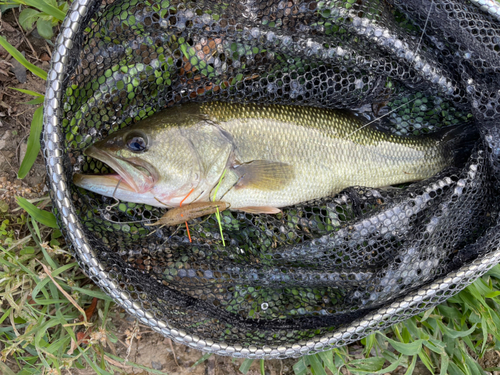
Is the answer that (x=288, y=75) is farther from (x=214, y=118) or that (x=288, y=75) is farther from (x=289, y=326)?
(x=289, y=326)

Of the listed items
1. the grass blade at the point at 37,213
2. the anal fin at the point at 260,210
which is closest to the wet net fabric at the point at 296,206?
the anal fin at the point at 260,210

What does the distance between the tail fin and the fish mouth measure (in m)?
2.24

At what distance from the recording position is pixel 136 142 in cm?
233

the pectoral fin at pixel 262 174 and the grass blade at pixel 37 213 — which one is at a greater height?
the pectoral fin at pixel 262 174

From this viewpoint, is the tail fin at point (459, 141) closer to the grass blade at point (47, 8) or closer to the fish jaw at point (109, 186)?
the fish jaw at point (109, 186)

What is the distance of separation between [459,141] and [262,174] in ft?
5.23

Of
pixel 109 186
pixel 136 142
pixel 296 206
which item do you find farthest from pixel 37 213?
pixel 296 206

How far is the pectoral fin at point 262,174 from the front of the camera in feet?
8.20

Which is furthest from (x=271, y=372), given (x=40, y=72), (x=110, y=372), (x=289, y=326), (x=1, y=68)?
(x=1, y=68)

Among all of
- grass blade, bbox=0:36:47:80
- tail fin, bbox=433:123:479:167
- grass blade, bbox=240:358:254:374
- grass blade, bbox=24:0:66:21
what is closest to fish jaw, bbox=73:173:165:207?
grass blade, bbox=0:36:47:80

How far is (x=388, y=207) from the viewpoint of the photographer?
246cm

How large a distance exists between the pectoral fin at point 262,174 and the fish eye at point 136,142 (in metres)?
0.63

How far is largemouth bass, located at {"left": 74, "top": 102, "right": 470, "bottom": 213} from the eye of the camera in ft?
7.67

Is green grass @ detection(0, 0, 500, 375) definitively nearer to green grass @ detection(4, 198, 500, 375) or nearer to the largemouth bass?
green grass @ detection(4, 198, 500, 375)
